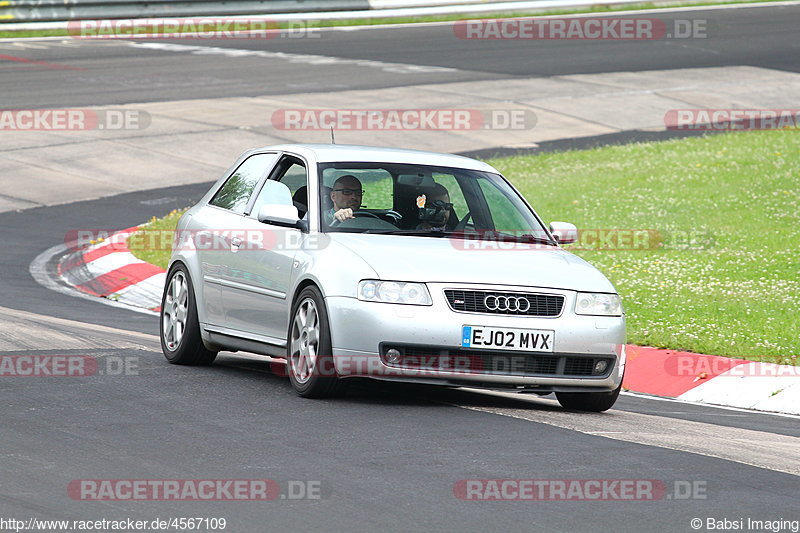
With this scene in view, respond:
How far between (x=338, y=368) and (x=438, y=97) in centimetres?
1938

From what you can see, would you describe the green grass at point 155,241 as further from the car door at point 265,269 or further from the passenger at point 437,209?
the passenger at point 437,209

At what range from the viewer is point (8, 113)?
23.8 meters

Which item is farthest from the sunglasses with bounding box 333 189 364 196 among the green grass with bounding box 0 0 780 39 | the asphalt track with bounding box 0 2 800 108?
the green grass with bounding box 0 0 780 39

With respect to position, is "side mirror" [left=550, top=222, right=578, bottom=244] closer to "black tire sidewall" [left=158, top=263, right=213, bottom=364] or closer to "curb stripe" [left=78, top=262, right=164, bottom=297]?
"black tire sidewall" [left=158, top=263, right=213, bottom=364]

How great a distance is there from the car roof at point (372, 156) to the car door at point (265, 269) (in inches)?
4.5

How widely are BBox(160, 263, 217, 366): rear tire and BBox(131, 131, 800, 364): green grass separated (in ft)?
11.3

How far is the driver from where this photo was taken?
8922 mm

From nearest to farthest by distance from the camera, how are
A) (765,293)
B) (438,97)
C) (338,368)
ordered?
(338,368), (765,293), (438,97)

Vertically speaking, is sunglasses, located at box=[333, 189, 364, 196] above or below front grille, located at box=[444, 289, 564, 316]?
above

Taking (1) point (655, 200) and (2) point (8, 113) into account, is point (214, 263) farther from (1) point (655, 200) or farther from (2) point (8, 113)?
(2) point (8, 113)

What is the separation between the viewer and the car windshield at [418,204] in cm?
892

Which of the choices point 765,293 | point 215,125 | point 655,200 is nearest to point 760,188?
point 655,200

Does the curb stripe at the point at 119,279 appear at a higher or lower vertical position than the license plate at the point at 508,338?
lower

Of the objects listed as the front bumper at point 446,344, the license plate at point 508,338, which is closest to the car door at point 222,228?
the front bumper at point 446,344
